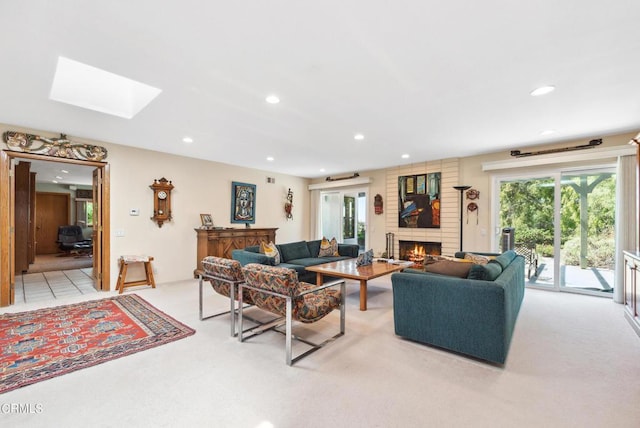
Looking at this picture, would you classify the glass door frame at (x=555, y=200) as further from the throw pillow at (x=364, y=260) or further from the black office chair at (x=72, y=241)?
the black office chair at (x=72, y=241)

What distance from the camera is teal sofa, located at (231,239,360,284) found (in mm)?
4816

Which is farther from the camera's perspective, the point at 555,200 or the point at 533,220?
the point at 533,220

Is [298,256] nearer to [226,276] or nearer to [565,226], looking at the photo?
[226,276]

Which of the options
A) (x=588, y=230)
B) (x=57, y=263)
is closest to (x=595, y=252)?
(x=588, y=230)

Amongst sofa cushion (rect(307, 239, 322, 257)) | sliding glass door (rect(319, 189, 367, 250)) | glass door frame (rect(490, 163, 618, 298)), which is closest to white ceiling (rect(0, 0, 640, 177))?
glass door frame (rect(490, 163, 618, 298))

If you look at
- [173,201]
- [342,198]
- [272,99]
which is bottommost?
[173,201]

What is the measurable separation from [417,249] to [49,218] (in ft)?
39.3

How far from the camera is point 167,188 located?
5570 mm

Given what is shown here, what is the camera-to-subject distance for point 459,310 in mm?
2596

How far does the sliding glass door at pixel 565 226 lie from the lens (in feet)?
15.3

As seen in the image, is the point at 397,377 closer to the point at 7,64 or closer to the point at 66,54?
the point at 66,54

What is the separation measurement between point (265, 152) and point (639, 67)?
4897mm

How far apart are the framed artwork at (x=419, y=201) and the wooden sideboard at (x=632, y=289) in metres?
2.98

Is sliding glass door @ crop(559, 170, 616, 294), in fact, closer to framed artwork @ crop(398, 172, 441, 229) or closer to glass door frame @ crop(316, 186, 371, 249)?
framed artwork @ crop(398, 172, 441, 229)
